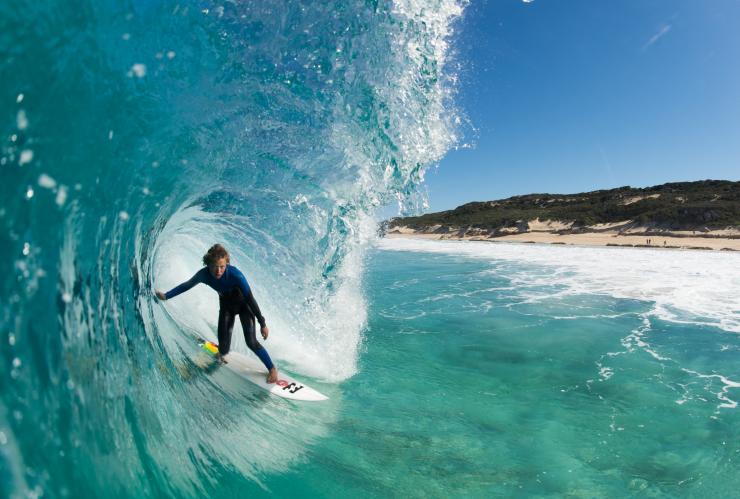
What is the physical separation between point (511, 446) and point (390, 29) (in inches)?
212

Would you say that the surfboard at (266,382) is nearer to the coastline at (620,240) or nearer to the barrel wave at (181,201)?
the barrel wave at (181,201)

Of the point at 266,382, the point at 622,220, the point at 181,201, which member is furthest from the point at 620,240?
the point at 181,201

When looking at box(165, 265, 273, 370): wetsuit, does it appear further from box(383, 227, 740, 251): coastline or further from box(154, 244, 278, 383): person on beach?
box(383, 227, 740, 251): coastline

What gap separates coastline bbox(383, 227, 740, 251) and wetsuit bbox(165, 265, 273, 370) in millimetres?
23968

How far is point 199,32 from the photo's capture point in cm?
443

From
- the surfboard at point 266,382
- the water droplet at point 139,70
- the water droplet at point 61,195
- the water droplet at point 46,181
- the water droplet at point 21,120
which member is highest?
the water droplet at point 139,70

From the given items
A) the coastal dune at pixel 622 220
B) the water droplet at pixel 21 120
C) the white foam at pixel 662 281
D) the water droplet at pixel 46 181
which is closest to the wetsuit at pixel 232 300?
the water droplet at pixel 46 181

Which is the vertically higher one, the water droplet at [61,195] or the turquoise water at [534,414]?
the water droplet at [61,195]

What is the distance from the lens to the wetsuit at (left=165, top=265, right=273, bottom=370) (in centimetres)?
480

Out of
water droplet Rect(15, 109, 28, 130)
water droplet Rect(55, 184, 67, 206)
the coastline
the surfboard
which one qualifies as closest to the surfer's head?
water droplet Rect(55, 184, 67, 206)

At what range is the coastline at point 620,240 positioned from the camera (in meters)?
33.2

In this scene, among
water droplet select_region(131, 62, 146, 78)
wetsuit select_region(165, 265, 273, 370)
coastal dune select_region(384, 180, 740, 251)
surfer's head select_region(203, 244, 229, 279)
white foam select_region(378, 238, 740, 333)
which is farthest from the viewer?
coastal dune select_region(384, 180, 740, 251)

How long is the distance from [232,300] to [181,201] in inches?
85.6

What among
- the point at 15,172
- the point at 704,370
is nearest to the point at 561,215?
the point at 704,370
